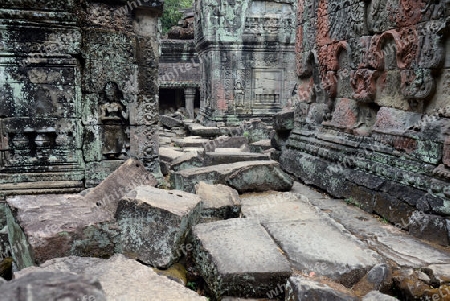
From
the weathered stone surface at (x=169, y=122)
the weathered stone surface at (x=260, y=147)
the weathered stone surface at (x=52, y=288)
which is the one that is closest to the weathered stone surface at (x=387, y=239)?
the weathered stone surface at (x=52, y=288)

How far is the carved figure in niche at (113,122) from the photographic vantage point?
4.57 meters

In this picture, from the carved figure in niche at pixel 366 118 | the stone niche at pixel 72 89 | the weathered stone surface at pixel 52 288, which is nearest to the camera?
the weathered stone surface at pixel 52 288

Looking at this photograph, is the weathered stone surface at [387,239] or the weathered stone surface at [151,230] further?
the weathered stone surface at [151,230]

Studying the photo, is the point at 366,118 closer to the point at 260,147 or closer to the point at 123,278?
the point at 260,147

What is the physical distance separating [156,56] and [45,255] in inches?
108

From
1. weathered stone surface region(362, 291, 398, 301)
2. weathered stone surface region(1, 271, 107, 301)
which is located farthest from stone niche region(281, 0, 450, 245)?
weathered stone surface region(1, 271, 107, 301)

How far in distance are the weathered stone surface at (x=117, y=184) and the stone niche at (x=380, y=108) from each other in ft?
7.45

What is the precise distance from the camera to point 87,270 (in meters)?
2.61

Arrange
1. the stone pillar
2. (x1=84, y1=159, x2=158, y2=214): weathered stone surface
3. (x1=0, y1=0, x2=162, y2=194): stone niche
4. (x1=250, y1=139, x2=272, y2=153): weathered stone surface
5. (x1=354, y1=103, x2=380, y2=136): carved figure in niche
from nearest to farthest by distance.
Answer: (x1=84, y1=159, x2=158, y2=214): weathered stone surface → (x1=0, y1=0, x2=162, y2=194): stone niche → (x1=354, y1=103, x2=380, y2=136): carved figure in niche → (x1=250, y1=139, x2=272, y2=153): weathered stone surface → the stone pillar

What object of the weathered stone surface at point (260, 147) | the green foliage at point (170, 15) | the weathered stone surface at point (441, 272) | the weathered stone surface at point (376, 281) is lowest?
the weathered stone surface at point (376, 281)

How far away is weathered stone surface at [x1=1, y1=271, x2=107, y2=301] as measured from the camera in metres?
1.88

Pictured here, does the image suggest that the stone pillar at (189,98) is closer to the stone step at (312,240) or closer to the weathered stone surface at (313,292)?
the stone step at (312,240)

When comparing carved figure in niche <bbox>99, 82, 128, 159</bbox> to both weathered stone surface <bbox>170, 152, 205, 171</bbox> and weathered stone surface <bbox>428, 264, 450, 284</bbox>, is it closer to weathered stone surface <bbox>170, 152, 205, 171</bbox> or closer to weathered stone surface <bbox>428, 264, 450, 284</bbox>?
weathered stone surface <bbox>170, 152, 205, 171</bbox>

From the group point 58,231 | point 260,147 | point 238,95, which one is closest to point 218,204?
point 58,231
